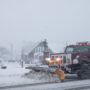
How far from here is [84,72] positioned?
48.3 ft

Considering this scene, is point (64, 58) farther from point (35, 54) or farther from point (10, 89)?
point (35, 54)

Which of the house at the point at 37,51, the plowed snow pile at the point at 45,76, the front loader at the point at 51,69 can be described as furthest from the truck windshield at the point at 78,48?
the house at the point at 37,51

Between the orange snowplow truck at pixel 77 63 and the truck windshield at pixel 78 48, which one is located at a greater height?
the truck windshield at pixel 78 48

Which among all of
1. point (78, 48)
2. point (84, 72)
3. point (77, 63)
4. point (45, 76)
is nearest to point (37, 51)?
point (78, 48)

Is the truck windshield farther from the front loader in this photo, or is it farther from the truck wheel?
the front loader

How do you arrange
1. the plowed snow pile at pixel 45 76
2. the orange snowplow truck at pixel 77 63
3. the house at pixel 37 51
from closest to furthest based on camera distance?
the plowed snow pile at pixel 45 76, the orange snowplow truck at pixel 77 63, the house at pixel 37 51

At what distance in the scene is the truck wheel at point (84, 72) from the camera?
47.9 ft

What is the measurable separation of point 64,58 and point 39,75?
217cm

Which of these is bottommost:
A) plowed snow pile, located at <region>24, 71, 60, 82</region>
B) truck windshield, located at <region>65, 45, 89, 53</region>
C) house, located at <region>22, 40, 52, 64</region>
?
plowed snow pile, located at <region>24, 71, 60, 82</region>

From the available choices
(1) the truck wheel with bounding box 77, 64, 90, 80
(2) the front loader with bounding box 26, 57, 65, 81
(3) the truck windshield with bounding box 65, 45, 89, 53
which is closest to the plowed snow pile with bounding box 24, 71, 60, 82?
(2) the front loader with bounding box 26, 57, 65, 81

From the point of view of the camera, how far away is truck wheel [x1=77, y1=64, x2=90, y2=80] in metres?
14.6

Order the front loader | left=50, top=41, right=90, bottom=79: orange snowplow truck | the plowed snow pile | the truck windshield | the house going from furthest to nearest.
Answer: the house
the truck windshield
left=50, top=41, right=90, bottom=79: orange snowplow truck
the plowed snow pile
the front loader

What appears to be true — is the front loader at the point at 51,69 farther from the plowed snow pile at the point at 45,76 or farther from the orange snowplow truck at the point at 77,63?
the orange snowplow truck at the point at 77,63

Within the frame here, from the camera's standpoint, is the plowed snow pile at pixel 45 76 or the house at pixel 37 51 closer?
the plowed snow pile at pixel 45 76
